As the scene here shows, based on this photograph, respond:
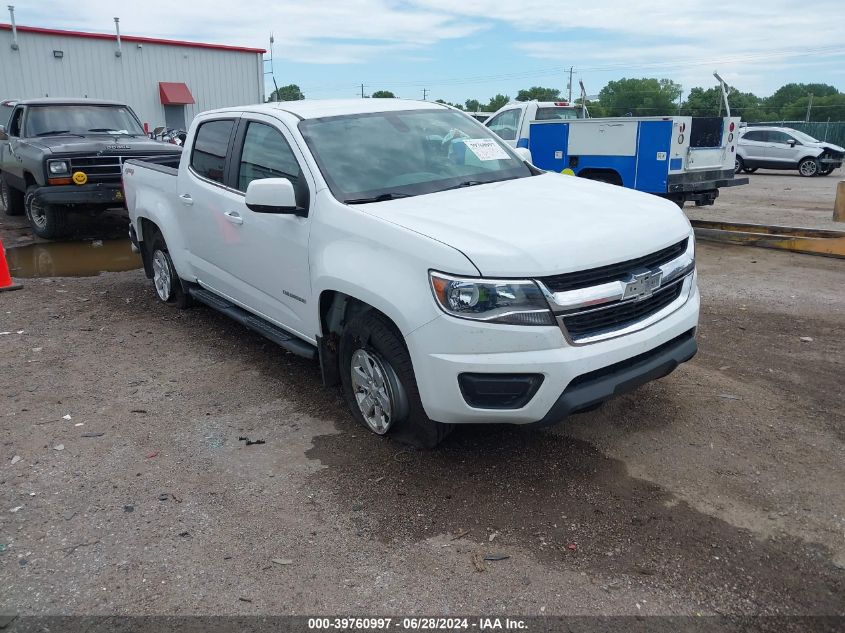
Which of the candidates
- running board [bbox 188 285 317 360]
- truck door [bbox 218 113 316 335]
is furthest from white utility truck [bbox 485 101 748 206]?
truck door [bbox 218 113 316 335]

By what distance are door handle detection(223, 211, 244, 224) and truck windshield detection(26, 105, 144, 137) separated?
7.03 metres

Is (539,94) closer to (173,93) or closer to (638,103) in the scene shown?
(638,103)

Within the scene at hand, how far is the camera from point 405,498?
3559 mm

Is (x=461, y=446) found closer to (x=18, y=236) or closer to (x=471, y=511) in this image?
(x=471, y=511)

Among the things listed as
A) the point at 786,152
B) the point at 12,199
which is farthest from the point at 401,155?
the point at 786,152

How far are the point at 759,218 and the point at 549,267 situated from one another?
1141cm

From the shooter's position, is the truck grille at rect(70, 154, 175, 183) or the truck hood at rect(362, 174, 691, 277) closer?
the truck hood at rect(362, 174, 691, 277)

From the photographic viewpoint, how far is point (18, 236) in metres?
11.1

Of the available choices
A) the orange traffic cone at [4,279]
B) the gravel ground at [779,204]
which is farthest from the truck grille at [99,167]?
the gravel ground at [779,204]

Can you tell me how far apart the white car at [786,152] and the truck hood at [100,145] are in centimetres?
1843

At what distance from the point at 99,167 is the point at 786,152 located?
20.6 meters

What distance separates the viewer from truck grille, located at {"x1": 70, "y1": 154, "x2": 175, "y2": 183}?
964 centimetres

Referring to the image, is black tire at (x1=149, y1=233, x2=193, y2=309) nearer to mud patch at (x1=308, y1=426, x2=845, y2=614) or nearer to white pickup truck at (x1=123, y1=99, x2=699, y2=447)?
white pickup truck at (x1=123, y1=99, x2=699, y2=447)

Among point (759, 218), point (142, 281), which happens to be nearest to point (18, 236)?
point (142, 281)
